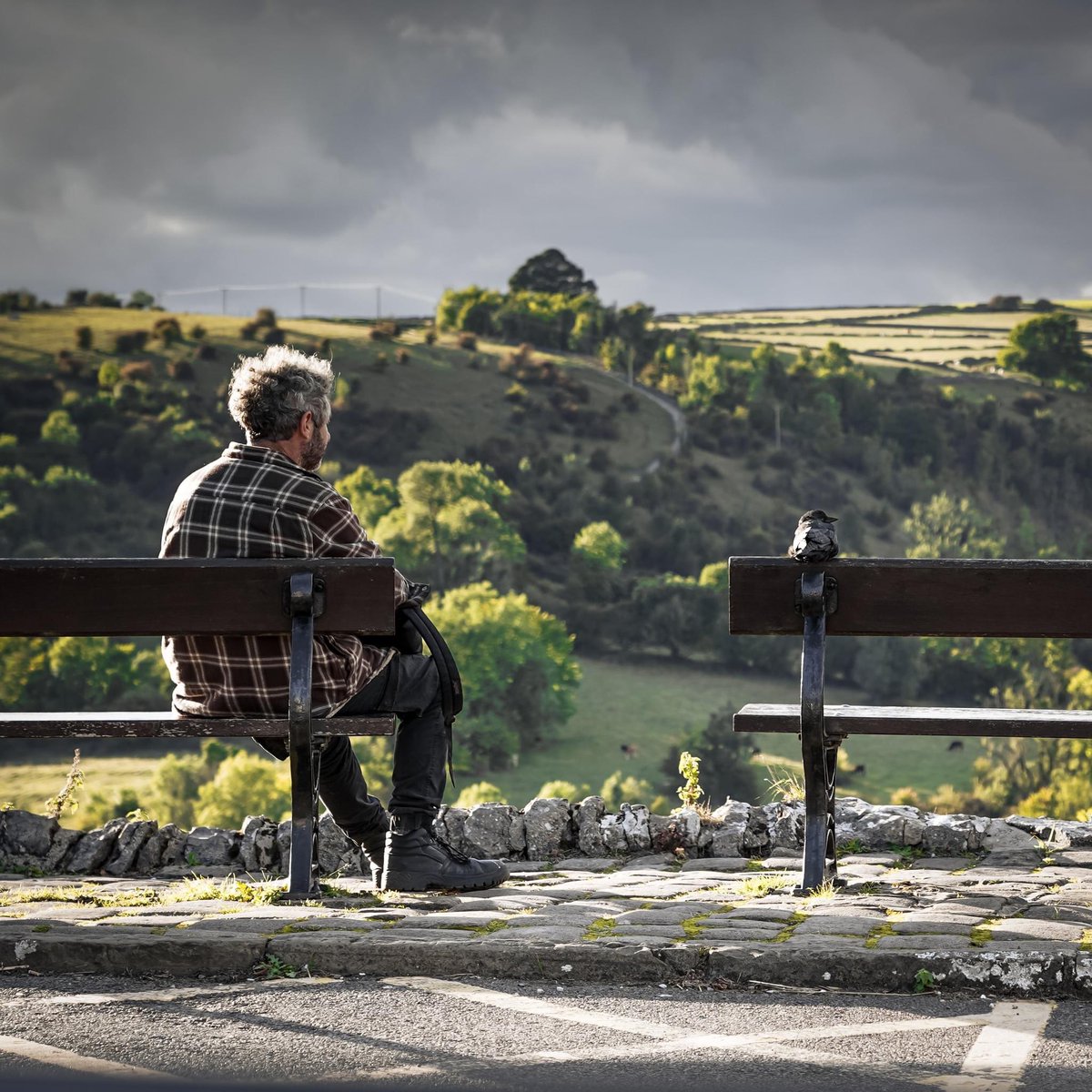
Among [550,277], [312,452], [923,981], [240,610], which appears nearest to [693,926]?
[923,981]

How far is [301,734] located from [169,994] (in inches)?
42.2

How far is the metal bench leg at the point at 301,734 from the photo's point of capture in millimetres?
4258

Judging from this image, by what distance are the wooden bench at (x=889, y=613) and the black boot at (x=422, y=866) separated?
0.91m

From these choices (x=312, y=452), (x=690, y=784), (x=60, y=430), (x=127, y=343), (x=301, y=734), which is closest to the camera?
(x=301, y=734)

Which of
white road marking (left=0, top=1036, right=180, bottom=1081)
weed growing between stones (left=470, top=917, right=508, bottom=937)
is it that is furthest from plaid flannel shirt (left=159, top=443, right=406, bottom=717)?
white road marking (left=0, top=1036, right=180, bottom=1081)

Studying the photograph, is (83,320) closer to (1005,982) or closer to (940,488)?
(940,488)

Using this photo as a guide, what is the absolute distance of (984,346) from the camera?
4897 inches

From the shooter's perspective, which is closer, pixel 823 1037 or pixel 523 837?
pixel 823 1037

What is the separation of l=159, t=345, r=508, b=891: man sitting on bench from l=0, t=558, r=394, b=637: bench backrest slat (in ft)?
0.44

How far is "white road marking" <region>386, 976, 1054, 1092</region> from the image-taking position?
269 centimetres

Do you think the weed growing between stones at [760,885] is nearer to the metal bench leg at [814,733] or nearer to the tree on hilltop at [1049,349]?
the metal bench leg at [814,733]

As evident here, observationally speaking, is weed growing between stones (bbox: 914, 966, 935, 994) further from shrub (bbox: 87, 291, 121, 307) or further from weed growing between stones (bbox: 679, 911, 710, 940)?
shrub (bbox: 87, 291, 121, 307)

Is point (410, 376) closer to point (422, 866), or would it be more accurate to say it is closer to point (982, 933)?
point (422, 866)

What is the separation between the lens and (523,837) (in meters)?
5.53
